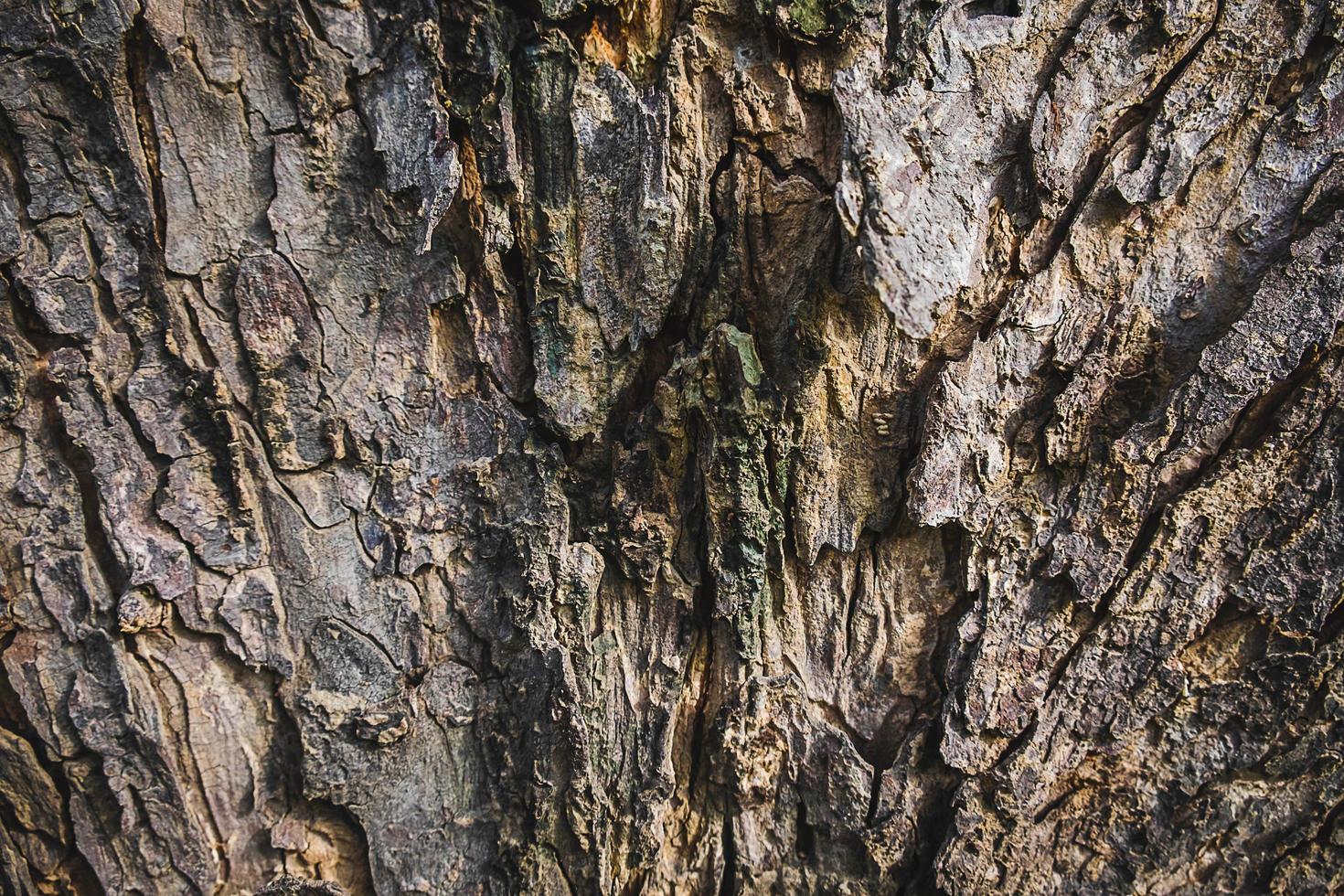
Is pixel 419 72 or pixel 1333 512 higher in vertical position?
pixel 419 72

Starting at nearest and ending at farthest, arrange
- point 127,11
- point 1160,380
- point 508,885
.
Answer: point 127,11
point 1160,380
point 508,885

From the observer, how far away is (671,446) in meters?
1.34

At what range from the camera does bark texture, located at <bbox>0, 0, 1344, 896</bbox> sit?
1.25m

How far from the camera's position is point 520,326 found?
4.44 feet

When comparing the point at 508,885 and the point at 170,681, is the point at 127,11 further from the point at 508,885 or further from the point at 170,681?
the point at 508,885

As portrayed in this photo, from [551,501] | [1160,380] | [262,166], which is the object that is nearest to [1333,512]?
[1160,380]

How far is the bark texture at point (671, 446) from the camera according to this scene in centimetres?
125

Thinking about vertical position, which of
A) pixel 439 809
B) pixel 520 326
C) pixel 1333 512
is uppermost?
pixel 520 326

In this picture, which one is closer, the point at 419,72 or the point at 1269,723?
the point at 419,72

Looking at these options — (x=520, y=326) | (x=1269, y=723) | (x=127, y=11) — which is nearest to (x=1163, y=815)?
(x=1269, y=723)

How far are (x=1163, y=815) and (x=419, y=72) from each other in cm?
191

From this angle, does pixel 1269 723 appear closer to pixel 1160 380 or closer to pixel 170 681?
pixel 1160 380

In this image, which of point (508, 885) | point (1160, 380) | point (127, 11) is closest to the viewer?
point (127, 11)

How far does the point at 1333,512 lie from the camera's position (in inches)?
51.1
